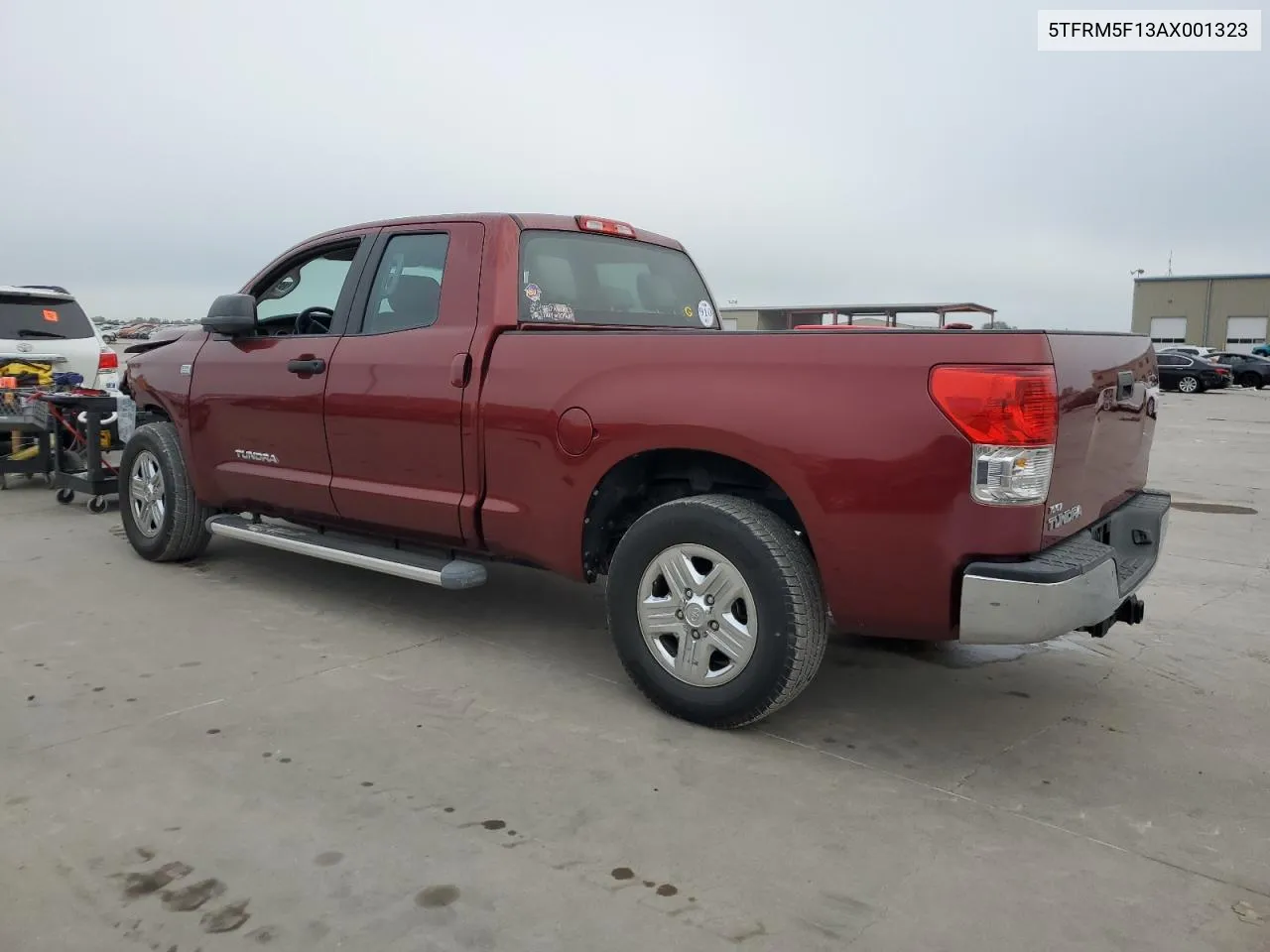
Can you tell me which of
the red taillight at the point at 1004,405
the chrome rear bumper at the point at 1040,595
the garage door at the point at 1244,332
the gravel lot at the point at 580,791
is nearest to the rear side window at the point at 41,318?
the gravel lot at the point at 580,791

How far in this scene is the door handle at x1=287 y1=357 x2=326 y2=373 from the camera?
4.81 meters

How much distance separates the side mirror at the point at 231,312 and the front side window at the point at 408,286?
80 centimetres

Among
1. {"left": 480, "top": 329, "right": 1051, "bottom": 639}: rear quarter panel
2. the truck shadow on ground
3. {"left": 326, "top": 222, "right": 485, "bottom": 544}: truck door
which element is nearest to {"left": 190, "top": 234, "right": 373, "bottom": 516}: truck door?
{"left": 326, "top": 222, "right": 485, "bottom": 544}: truck door

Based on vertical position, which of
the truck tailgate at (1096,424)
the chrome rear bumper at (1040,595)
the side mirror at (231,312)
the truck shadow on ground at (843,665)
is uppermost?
the side mirror at (231,312)

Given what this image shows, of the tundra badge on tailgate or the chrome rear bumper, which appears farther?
the tundra badge on tailgate

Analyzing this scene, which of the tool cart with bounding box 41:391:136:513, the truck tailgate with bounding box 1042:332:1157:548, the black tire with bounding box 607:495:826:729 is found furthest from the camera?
the tool cart with bounding box 41:391:136:513

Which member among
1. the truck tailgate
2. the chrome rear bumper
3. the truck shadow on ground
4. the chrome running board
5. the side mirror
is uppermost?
the side mirror

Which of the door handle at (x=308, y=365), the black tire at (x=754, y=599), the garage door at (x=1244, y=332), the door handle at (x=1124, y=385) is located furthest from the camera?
the garage door at (x=1244, y=332)

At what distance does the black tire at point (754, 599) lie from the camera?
3.29 metres

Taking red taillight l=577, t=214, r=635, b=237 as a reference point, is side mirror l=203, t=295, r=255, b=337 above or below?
below

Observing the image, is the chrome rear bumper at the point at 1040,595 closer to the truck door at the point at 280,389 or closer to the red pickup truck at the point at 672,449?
the red pickup truck at the point at 672,449

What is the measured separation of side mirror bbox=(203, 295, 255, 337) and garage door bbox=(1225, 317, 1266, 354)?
72.8 m

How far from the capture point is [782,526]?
135 inches

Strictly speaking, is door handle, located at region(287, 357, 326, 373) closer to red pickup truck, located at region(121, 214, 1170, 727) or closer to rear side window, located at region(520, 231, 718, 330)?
red pickup truck, located at region(121, 214, 1170, 727)
